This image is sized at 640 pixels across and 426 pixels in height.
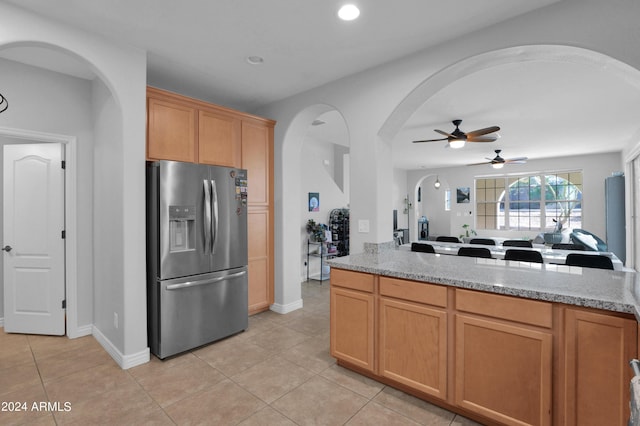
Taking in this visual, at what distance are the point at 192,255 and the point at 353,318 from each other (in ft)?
5.20

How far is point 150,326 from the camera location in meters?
2.86

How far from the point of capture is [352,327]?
249cm

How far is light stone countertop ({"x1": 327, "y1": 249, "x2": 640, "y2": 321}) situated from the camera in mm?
1559

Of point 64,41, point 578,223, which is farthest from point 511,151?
point 64,41

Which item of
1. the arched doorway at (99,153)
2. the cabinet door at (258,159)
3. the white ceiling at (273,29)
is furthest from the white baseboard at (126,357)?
the white ceiling at (273,29)

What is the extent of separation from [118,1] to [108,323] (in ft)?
8.86

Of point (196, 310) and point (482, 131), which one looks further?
point (482, 131)

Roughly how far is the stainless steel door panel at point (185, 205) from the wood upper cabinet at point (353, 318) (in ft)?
4.33

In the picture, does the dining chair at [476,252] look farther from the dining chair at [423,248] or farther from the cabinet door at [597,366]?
the cabinet door at [597,366]

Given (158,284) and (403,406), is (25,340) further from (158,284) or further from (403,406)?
(403,406)

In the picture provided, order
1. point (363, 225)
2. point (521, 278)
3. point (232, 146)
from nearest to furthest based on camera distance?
point (521, 278)
point (363, 225)
point (232, 146)

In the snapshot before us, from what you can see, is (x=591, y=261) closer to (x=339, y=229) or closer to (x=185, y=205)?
(x=339, y=229)

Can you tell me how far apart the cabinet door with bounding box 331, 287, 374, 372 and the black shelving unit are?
3664 millimetres

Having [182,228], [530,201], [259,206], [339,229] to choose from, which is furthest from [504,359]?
[530,201]
